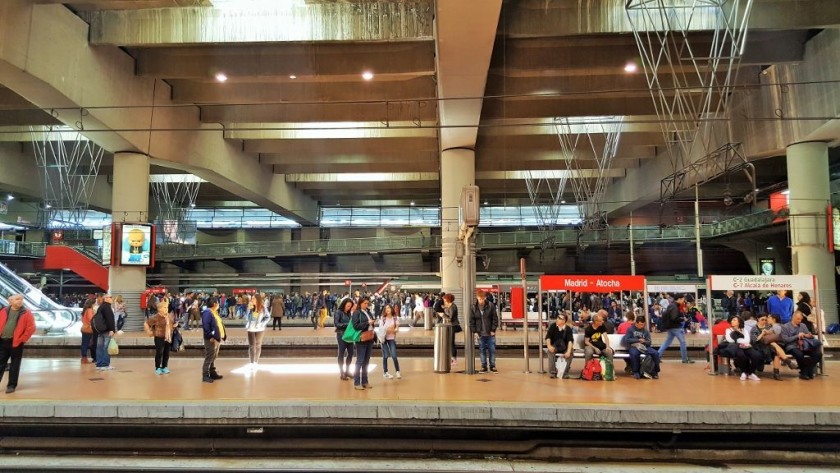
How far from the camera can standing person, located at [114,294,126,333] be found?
19672 millimetres

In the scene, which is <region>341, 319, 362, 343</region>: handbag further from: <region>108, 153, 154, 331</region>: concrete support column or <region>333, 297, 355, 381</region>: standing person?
<region>108, 153, 154, 331</region>: concrete support column

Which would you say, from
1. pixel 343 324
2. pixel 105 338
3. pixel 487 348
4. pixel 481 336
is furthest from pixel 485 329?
pixel 105 338

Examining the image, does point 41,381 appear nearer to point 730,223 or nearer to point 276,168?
point 276,168

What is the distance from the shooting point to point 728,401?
26.3 feet

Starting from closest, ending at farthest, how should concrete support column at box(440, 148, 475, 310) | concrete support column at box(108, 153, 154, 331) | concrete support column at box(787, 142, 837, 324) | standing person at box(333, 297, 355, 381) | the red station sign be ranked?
standing person at box(333, 297, 355, 381) < the red station sign < concrete support column at box(787, 142, 837, 324) < concrete support column at box(108, 153, 154, 331) < concrete support column at box(440, 148, 475, 310)

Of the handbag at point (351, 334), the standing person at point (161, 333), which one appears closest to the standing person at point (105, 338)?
the standing person at point (161, 333)

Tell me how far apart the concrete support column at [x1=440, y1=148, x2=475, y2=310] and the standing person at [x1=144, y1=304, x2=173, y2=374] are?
13.0 metres

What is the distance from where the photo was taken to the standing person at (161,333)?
10.9 metres

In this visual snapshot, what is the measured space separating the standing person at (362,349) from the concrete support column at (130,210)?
48.9ft

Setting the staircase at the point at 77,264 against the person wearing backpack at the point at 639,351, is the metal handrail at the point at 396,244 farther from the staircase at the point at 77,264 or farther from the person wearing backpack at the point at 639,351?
the person wearing backpack at the point at 639,351

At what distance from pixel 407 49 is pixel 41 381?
1384cm

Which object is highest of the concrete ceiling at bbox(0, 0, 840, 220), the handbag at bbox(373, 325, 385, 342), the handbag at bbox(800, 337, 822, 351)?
the concrete ceiling at bbox(0, 0, 840, 220)

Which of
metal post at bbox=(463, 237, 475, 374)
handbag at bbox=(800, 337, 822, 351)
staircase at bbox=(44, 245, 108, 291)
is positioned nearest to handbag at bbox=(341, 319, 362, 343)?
metal post at bbox=(463, 237, 475, 374)

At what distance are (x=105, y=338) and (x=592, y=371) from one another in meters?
10.4
